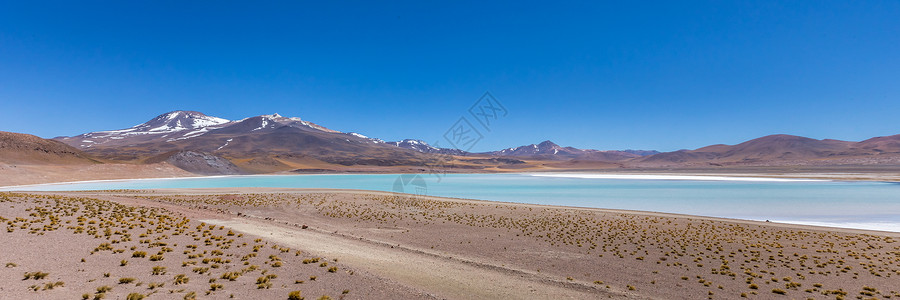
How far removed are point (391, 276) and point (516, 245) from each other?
767 centimetres

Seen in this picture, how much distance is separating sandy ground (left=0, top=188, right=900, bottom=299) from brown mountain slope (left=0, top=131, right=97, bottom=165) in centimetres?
8412

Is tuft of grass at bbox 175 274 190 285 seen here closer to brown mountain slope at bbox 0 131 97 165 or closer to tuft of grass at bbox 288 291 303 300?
tuft of grass at bbox 288 291 303 300

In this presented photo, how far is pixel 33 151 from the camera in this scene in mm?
83812

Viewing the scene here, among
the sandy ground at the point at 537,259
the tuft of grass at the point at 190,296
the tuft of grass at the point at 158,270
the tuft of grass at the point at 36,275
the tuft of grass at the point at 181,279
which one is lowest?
the sandy ground at the point at 537,259

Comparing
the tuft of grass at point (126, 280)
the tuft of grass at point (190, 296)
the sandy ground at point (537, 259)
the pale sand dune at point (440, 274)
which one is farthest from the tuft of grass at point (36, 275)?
the pale sand dune at point (440, 274)

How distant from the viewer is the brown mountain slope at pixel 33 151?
78.7 meters

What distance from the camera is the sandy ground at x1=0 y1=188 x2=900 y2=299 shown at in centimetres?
1019

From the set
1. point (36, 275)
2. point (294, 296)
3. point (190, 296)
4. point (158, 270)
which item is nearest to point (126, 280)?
point (158, 270)

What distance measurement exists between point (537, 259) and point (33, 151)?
371ft

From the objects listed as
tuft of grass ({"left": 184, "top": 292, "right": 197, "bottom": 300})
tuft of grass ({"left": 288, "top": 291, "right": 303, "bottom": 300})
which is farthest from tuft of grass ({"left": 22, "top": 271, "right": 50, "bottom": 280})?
tuft of grass ({"left": 288, "top": 291, "right": 303, "bottom": 300})

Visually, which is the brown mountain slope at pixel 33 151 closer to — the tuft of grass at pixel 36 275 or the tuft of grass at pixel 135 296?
the tuft of grass at pixel 36 275

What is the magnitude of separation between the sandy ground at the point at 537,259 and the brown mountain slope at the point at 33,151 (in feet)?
276

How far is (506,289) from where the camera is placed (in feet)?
36.2

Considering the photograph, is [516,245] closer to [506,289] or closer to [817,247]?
[506,289]
